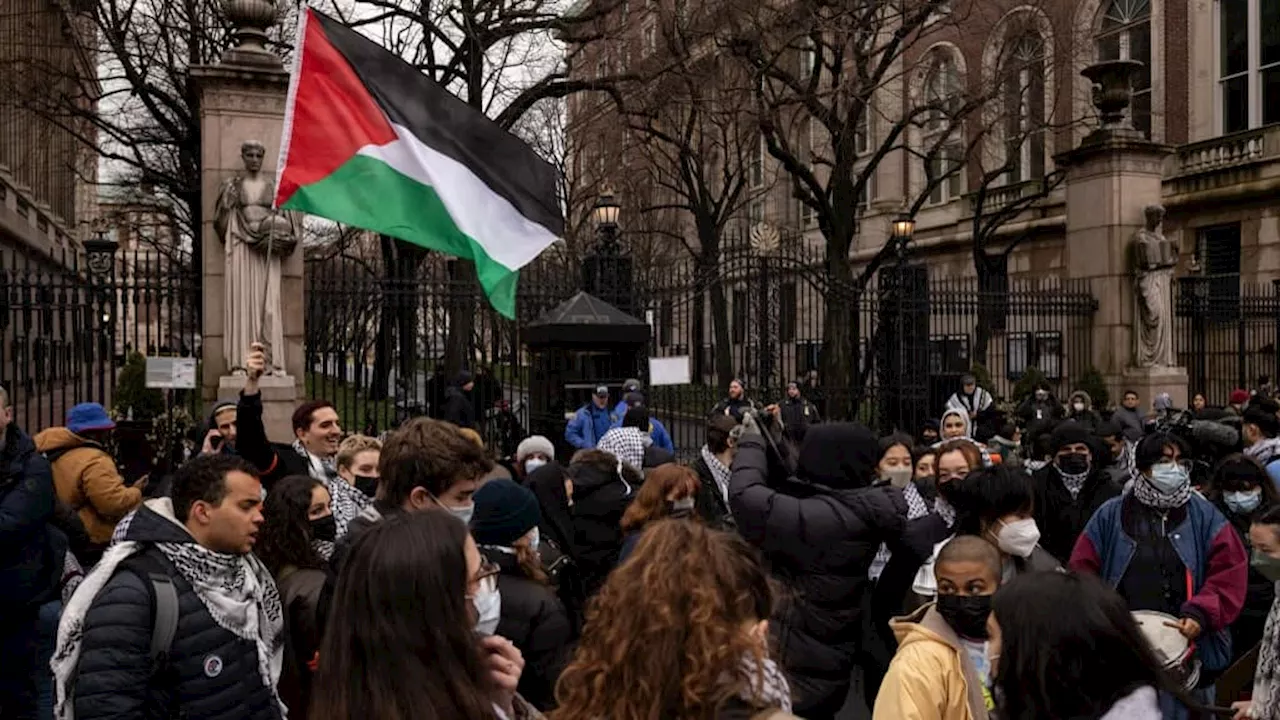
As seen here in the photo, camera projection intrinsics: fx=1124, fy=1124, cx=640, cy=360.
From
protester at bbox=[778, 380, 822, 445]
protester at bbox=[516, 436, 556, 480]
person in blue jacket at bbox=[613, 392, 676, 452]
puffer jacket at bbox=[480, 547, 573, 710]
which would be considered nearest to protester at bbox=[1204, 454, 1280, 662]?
puffer jacket at bbox=[480, 547, 573, 710]

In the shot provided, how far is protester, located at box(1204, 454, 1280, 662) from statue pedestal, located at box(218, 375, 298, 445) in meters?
9.15

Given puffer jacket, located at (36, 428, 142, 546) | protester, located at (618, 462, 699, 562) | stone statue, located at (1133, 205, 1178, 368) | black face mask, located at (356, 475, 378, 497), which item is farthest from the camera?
stone statue, located at (1133, 205, 1178, 368)

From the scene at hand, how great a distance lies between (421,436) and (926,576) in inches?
93.0

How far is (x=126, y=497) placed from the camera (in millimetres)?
6441

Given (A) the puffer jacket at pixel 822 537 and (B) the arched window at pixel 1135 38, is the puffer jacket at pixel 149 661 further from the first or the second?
(B) the arched window at pixel 1135 38

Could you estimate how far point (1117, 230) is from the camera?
1802 cm

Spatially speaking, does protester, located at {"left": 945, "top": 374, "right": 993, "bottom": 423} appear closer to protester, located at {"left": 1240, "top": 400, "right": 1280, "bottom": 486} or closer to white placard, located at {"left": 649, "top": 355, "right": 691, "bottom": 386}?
white placard, located at {"left": 649, "top": 355, "right": 691, "bottom": 386}

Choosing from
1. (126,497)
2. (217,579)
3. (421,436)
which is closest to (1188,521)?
(421,436)

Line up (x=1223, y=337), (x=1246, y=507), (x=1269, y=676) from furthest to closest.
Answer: (x=1223, y=337) < (x=1246, y=507) < (x=1269, y=676)

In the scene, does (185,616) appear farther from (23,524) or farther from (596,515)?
(596,515)

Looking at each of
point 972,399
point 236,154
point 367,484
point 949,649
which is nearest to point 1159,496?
point 949,649

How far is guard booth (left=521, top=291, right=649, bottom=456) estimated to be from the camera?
41.7 feet

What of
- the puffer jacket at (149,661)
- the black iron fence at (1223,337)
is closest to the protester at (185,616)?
the puffer jacket at (149,661)

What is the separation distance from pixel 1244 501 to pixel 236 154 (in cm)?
1062
